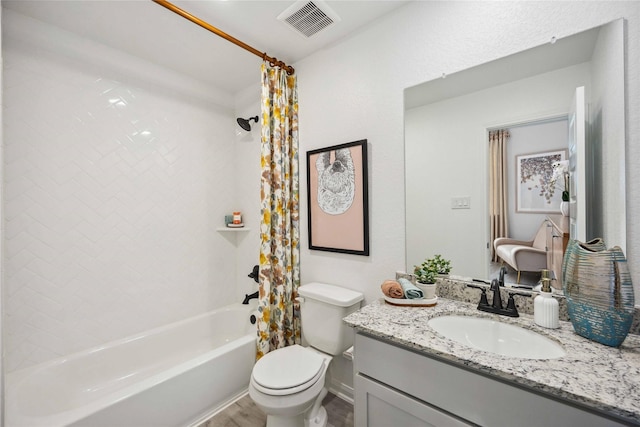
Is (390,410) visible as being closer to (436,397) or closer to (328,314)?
(436,397)

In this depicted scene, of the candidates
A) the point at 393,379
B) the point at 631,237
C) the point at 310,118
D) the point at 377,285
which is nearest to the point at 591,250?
the point at 631,237

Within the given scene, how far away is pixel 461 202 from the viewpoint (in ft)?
4.61

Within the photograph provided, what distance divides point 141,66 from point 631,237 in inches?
122

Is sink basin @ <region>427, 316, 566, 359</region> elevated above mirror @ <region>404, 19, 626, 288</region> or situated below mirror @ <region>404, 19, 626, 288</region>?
below

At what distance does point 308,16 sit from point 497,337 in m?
2.00

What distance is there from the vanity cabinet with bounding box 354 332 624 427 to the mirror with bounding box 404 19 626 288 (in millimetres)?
612

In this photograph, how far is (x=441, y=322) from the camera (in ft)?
4.00

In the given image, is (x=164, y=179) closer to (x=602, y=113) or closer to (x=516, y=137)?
(x=516, y=137)

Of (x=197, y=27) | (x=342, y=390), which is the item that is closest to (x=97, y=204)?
(x=197, y=27)

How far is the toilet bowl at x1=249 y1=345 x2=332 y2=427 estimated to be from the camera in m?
1.32

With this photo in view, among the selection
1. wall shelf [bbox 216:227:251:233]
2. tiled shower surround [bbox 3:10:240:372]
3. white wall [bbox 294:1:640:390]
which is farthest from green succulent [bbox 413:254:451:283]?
tiled shower surround [bbox 3:10:240:372]

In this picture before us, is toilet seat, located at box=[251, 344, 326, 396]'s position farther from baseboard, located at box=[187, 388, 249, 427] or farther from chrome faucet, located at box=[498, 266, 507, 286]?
chrome faucet, located at box=[498, 266, 507, 286]

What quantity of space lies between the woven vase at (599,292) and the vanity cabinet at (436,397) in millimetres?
343

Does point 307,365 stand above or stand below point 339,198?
below
